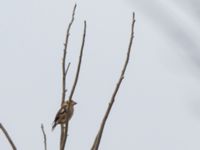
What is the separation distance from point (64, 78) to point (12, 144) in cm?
45

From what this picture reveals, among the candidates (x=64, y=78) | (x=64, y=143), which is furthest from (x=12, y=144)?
(x=64, y=78)

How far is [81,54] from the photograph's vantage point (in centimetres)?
328

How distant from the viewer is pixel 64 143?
3.08 meters

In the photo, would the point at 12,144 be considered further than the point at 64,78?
No

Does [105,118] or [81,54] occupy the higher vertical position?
[81,54]

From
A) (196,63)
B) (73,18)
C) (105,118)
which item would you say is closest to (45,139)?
(105,118)

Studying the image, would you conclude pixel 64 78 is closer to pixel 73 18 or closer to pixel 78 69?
pixel 78 69

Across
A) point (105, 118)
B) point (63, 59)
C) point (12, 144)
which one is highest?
point (63, 59)

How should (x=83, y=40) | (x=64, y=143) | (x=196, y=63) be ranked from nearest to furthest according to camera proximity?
(x=196, y=63)
(x=64, y=143)
(x=83, y=40)

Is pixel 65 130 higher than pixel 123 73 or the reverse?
the reverse

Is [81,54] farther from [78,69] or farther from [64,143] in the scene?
[64,143]

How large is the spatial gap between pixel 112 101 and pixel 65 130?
10.5 inches

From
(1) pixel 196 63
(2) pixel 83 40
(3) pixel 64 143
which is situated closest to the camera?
(1) pixel 196 63

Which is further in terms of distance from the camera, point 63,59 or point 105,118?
point 63,59
